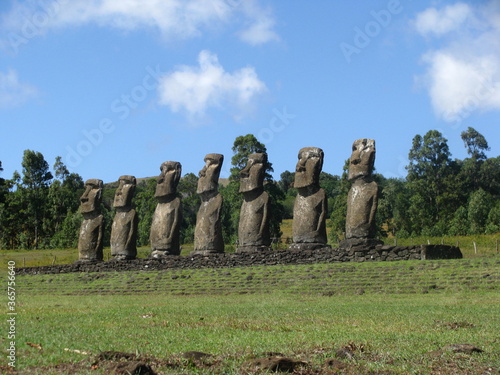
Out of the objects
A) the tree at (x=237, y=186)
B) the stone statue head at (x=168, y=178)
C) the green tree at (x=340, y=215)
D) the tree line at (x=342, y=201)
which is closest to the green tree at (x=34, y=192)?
the tree line at (x=342, y=201)

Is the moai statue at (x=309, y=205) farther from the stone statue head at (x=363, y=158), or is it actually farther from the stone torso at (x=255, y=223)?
the stone statue head at (x=363, y=158)

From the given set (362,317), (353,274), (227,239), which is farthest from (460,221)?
(362,317)

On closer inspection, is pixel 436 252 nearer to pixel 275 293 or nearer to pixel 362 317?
pixel 275 293

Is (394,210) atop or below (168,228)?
atop

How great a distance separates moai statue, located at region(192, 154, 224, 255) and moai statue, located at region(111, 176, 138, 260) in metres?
3.46

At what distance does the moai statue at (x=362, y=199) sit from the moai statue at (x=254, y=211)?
301 cm

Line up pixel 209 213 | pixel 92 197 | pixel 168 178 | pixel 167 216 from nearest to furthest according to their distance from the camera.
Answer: pixel 209 213, pixel 167 216, pixel 168 178, pixel 92 197

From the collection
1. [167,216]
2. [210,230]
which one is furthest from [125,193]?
[210,230]

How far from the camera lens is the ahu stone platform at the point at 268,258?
63.7 feet

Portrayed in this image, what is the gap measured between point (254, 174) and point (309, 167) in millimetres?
2154

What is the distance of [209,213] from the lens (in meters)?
25.1

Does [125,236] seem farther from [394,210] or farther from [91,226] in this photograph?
[394,210]

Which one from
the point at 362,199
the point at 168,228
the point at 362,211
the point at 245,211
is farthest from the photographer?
the point at 168,228

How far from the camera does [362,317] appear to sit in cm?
1128
